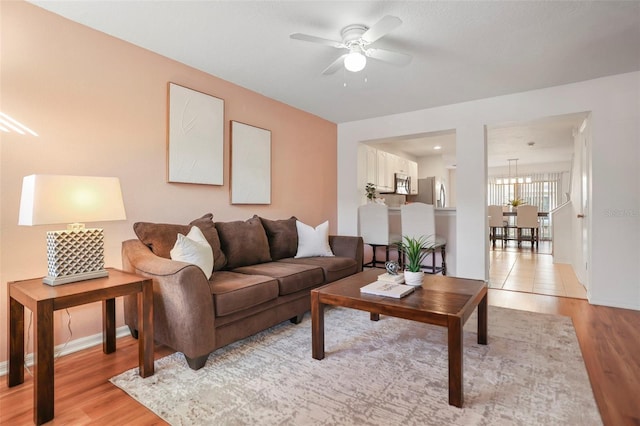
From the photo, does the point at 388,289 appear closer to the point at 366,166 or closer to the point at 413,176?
the point at 366,166

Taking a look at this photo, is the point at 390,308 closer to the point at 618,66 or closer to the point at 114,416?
the point at 114,416

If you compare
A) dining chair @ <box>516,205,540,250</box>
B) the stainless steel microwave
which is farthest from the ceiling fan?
dining chair @ <box>516,205,540,250</box>

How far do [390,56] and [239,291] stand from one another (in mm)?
2095

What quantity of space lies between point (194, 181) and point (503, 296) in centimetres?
362

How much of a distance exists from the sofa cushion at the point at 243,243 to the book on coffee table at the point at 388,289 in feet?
4.37

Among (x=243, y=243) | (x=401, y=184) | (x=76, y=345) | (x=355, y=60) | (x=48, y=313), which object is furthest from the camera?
(x=401, y=184)

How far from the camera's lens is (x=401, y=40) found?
266 centimetres

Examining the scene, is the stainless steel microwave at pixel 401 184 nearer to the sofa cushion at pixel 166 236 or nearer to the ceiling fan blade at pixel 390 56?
the ceiling fan blade at pixel 390 56

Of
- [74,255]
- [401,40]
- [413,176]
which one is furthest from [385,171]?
[74,255]

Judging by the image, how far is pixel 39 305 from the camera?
154 cm

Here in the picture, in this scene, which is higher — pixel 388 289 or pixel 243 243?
pixel 243 243

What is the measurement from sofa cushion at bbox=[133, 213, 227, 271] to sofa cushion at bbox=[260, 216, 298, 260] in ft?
2.24

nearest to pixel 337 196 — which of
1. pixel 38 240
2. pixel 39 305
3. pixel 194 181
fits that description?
pixel 194 181

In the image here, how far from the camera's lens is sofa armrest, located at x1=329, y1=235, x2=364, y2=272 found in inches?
147
